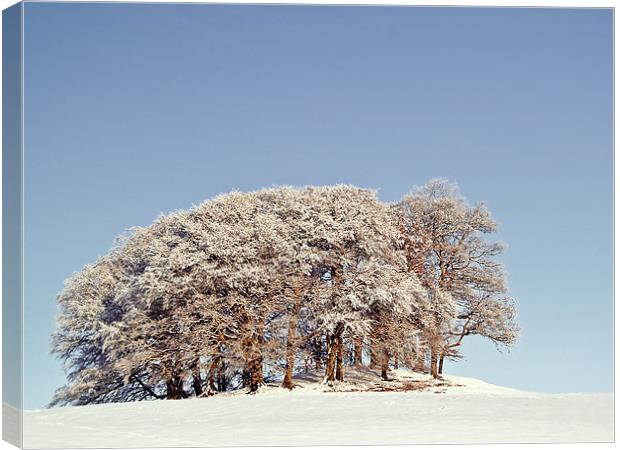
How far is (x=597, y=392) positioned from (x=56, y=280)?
306 inches

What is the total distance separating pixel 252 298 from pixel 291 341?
3.31 feet

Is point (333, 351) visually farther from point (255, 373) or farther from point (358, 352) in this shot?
point (255, 373)

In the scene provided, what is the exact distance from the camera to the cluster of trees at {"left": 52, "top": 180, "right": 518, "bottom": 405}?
1817 cm

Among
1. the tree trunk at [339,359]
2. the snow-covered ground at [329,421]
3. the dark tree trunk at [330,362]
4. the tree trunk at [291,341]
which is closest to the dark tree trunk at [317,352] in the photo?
the dark tree trunk at [330,362]

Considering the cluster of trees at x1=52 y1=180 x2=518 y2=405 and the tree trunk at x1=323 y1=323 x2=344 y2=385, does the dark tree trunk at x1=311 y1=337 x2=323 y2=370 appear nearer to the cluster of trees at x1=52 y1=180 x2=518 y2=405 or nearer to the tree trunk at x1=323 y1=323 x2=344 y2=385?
the cluster of trees at x1=52 y1=180 x2=518 y2=405

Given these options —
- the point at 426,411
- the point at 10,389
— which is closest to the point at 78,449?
the point at 10,389

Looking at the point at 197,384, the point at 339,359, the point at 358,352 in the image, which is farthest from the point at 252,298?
the point at 358,352

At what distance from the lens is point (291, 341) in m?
18.5

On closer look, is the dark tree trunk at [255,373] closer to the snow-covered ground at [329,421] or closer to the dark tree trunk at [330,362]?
the dark tree trunk at [330,362]

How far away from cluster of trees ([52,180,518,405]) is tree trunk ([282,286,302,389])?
2 centimetres

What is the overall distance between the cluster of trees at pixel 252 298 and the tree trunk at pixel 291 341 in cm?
2

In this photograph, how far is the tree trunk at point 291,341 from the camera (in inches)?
721

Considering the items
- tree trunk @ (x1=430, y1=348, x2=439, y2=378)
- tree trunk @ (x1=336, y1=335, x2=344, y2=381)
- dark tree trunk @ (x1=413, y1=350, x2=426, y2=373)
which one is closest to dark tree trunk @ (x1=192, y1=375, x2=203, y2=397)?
tree trunk @ (x1=336, y1=335, x2=344, y2=381)

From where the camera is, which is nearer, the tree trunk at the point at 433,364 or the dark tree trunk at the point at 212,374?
the dark tree trunk at the point at 212,374
